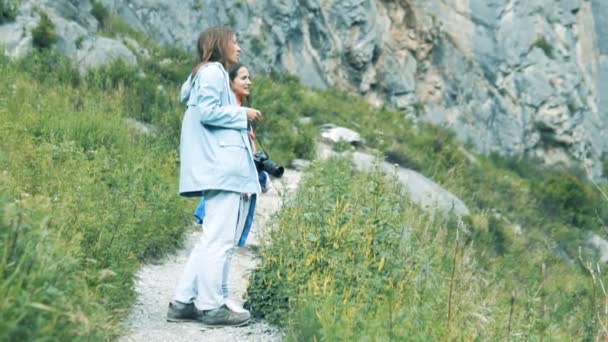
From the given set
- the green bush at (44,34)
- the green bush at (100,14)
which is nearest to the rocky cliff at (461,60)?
the green bush at (100,14)

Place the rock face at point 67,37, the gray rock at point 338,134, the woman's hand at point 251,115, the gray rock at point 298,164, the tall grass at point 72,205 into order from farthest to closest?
the gray rock at point 338,134 → the rock face at point 67,37 → the gray rock at point 298,164 → the woman's hand at point 251,115 → the tall grass at point 72,205

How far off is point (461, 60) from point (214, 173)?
68.4 ft

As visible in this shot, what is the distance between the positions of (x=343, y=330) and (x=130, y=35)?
13158mm

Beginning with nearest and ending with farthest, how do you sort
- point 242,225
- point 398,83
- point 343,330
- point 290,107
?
point 343,330
point 242,225
point 290,107
point 398,83

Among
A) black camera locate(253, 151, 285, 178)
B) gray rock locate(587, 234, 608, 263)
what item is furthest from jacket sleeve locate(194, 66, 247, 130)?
gray rock locate(587, 234, 608, 263)

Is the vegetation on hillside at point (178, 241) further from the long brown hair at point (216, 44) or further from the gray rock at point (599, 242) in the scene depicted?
the long brown hair at point (216, 44)

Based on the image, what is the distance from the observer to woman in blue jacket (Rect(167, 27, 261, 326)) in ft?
16.6

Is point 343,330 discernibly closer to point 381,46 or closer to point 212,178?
point 212,178

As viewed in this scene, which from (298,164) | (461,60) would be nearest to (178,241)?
(298,164)

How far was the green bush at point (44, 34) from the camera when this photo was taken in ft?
43.2

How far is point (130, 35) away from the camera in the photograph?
645 inches

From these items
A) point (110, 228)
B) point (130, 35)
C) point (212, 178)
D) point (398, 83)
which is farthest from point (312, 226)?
point (398, 83)

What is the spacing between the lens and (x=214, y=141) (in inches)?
201

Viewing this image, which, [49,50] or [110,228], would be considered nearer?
[110,228]
